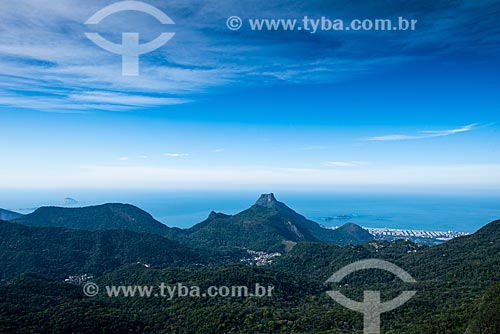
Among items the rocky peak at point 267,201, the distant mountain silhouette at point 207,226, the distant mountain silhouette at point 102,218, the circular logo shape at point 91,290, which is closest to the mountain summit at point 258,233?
the distant mountain silhouette at point 207,226

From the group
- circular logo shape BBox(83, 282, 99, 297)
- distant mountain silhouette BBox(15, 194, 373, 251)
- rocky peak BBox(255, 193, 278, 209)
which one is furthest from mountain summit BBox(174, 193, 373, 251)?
circular logo shape BBox(83, 282, 99, 297)

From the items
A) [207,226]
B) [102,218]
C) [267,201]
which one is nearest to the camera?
[102,218]

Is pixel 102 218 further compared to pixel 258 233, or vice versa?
pixel 102 218

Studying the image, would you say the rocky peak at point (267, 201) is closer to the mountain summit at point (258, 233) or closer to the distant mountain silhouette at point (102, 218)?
the mountain summit at point (258, 233)

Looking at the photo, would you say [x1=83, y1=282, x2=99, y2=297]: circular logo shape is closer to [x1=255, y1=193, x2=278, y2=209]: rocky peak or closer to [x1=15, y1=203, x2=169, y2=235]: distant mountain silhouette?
[x1=15, y1=203, x2=169, y2=235]: distant mountain silhouette

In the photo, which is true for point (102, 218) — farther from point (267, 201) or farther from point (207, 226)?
point (267, 201)

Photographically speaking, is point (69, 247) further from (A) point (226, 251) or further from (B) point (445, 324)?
(B) point (445, 324)

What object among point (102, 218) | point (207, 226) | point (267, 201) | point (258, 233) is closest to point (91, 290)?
point (258, 233)

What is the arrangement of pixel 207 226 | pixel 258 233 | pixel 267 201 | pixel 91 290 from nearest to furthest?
pixel 91 290
pixel 258 233
pixel 207 226
pixel 267 201

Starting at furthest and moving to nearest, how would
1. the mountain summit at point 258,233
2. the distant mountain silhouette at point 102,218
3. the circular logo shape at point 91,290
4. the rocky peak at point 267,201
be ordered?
1. the rocky peak at point 267,201
2. the distant mountain silhouette at point 102,218
3. the mountain summit at point 258,233
4. the circular logo shape at point 91,290

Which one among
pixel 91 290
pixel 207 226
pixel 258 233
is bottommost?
pixel 91 290

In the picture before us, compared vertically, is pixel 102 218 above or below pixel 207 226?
above
